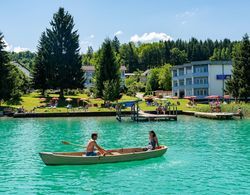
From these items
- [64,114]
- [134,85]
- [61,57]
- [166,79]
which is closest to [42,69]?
[61,57]

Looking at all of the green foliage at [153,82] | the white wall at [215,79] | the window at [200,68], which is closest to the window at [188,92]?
the window at [200,68]

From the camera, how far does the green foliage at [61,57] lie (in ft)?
315

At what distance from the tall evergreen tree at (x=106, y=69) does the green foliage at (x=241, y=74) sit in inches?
1018

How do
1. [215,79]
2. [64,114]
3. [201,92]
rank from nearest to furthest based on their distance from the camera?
[64,114]
[215,79]
[201,92]

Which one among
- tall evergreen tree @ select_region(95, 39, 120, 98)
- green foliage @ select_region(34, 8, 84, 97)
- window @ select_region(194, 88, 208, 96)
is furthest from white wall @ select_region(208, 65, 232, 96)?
green foliage @ select_region(34, 8, 84, 97)

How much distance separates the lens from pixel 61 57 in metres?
97.8

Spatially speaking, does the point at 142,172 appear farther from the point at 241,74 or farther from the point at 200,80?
the point at 200,80

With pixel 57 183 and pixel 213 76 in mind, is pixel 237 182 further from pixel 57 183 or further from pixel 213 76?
pixel 213 76

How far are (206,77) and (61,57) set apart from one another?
146ft

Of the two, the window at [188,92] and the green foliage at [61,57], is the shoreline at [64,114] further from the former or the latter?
the window at [188,92]

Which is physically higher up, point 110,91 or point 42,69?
point 42,69

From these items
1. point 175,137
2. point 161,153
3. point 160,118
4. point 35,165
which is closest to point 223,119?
point 160,118

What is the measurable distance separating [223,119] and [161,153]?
40.5 meters

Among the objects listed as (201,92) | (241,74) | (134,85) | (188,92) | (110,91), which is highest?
(134,85)
